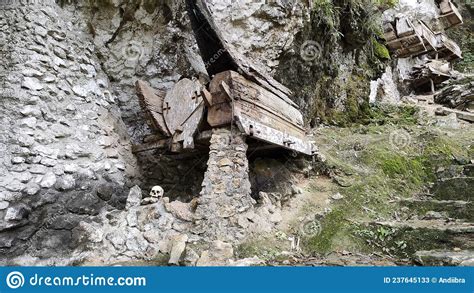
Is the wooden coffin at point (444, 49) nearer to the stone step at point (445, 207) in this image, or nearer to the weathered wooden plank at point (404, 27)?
the weathered wooden plank at point (404, 27)

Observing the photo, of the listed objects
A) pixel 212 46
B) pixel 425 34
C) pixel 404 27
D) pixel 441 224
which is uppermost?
pixel 425 34

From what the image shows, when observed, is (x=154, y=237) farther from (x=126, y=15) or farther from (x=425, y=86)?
(x=425, y=86)

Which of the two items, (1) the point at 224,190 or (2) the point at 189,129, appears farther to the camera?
(2) the point at 189,129

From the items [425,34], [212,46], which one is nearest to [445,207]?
[212,46]

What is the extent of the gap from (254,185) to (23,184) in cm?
294

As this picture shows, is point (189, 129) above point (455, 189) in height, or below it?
above

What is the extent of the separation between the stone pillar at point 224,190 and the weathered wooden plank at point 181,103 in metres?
0.59

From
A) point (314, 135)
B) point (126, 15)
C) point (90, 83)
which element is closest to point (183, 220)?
point (90, 83)

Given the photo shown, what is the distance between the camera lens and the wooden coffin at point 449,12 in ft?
57.7

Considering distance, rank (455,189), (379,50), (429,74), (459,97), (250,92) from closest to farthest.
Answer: (250,92), (455,189), (379,50), (459,97), (429,74)

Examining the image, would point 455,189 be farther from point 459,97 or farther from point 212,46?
point 459,97

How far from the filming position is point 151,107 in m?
4.86

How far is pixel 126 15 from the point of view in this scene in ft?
17.5

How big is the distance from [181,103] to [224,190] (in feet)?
4.88
